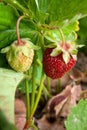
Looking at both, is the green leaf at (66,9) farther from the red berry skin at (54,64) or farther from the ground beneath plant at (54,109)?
the ground beneath plant at (54,109)

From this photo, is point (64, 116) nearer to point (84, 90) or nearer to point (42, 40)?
point (84, 90)

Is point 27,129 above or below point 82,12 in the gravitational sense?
below

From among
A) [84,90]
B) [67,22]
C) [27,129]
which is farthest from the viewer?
[84,90]

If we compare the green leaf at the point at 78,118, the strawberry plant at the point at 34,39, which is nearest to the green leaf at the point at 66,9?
the strawberry plant at the point at 34,39

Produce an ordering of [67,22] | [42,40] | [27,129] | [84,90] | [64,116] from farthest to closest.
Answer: [84,90]
[64,116]
[27,129]
[42,40]
[67,22]

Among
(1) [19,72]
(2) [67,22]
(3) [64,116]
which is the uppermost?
(2) [67,22]

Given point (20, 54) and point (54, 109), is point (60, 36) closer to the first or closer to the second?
point (20, 54)

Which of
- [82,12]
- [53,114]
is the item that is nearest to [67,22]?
[82,12]

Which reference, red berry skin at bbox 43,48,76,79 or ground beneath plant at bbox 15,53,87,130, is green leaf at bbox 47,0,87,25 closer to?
red berry skin at bbox 43,48,76,79

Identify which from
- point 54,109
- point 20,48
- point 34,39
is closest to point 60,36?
point 34,39
